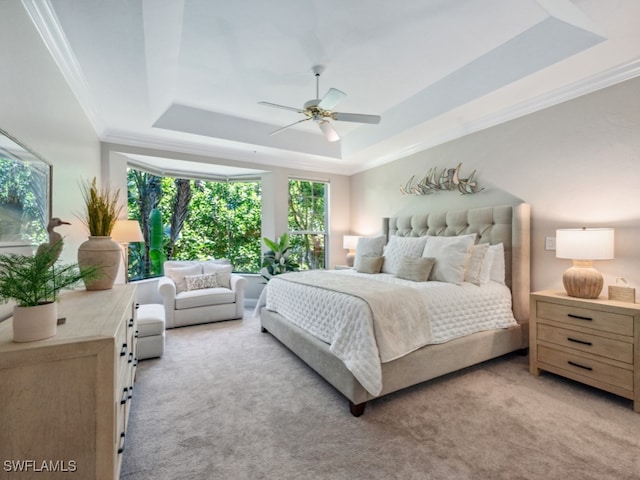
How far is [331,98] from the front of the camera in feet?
8.04

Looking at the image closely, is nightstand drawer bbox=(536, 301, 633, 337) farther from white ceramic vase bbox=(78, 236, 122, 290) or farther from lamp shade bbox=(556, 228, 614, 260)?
white ceramic vase bbox=(78, 236, 122, 290)

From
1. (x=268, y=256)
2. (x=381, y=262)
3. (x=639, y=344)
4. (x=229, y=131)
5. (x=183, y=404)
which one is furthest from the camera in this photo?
(x=268, y=256)

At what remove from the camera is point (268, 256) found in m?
4.87

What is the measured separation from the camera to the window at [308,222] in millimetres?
5410

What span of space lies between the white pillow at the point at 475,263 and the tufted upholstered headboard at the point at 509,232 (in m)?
0.27

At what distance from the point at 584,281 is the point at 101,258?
3.55 meters

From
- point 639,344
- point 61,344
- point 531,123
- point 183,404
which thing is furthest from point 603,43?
point 183,404

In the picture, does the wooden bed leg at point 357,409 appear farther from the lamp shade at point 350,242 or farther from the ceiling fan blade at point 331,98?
the lamp shade at point 350,242

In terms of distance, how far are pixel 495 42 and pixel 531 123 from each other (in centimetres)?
97

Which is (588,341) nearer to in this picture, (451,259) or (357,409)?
(451,259)

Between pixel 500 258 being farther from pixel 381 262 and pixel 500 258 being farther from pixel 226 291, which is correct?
pixel 226 291

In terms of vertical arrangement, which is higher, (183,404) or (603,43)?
(603,43)

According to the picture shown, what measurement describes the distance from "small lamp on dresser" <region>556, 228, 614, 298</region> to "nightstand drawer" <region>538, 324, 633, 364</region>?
0.32 meters

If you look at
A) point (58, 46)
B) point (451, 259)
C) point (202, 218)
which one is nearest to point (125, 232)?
point (58, 46)
